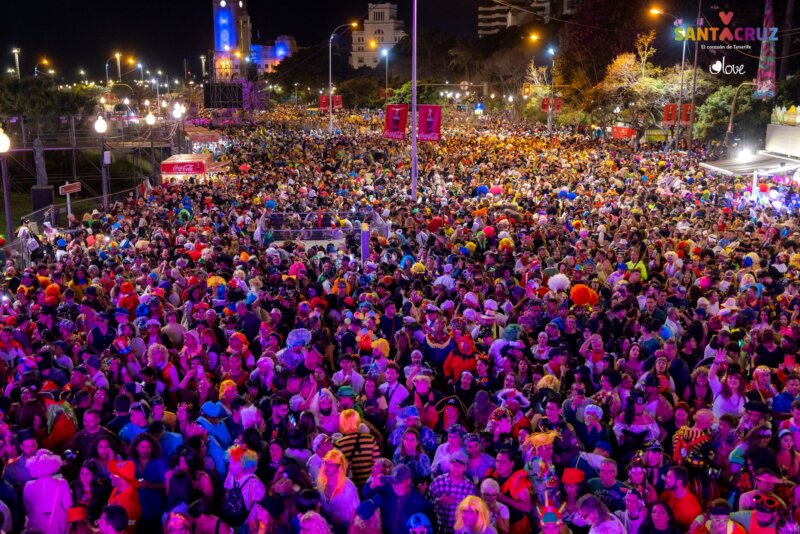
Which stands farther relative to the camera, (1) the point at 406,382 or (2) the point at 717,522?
(1) the point at 406,382

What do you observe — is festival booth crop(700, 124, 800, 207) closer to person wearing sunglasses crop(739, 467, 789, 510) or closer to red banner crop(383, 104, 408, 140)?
red banner crop(383, 104, 408, 140)

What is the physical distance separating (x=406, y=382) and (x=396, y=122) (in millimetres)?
13551

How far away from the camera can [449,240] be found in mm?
13852

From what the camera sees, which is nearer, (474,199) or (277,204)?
(277,204)

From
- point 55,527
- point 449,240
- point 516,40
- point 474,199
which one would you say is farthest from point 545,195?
point 516,40

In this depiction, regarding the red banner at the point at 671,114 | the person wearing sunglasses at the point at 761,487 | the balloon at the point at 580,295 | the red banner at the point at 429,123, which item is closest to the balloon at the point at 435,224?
the red banner at the point at 429,123

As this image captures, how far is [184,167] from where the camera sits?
70.6ft

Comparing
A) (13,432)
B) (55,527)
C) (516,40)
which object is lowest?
(55,527)

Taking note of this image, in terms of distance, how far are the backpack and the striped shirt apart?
793 millimetres

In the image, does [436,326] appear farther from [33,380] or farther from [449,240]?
[449,240]

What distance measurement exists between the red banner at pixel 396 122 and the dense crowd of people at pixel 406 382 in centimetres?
572

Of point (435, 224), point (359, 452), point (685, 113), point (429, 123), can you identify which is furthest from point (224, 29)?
point (359, 452)

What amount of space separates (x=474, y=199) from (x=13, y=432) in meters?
15.2

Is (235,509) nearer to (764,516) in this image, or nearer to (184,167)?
(764,516)
